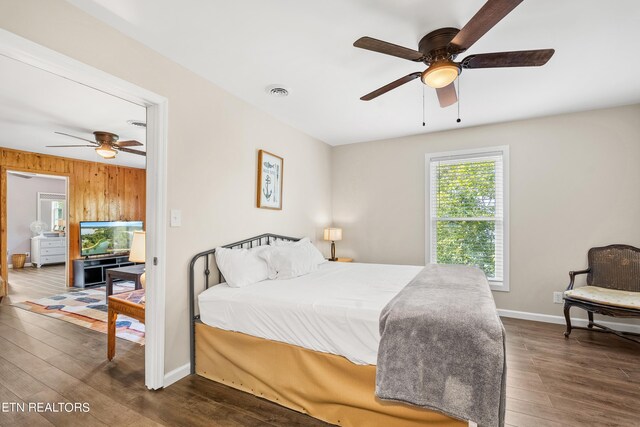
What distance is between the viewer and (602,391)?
2.19 metres

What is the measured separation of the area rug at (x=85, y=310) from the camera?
3.41 meters

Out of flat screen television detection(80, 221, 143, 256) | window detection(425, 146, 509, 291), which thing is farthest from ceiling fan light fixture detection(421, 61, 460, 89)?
flat screen television detection(80, 221, 143, 256)

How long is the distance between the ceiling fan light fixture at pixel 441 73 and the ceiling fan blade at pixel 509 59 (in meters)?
0.09

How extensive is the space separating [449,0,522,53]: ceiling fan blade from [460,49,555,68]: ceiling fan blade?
138 mm

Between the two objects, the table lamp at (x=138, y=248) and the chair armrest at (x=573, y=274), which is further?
the chair armrest at (x=573, y=274)

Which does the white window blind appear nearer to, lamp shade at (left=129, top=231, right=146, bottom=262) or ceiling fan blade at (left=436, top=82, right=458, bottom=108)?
ceiling fan blade at (left=436, top=82, right=458, bottom=108)

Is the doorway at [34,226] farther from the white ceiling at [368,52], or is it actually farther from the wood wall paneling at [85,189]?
the white ceiling at [368,52]

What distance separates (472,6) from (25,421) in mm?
3765

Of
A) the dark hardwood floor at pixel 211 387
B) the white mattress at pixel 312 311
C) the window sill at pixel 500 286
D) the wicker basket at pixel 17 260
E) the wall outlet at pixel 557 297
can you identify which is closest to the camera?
the white mattress at pixel 312 311

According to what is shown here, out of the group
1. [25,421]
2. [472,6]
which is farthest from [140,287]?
[472,6]

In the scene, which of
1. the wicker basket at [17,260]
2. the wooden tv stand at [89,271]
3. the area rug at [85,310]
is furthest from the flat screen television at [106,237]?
the wicker basket at [17,260]

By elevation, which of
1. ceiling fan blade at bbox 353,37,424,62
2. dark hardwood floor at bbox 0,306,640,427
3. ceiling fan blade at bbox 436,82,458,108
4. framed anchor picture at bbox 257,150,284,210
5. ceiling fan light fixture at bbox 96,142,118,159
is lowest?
dark hardwood floor at bbox 0,306,640,427

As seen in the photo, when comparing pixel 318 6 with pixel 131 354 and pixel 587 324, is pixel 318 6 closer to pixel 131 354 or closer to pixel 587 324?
pixel 131 354

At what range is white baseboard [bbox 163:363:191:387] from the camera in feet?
7.45
